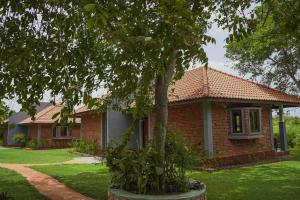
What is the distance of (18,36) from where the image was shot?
582cm

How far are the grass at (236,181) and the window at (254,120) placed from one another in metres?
1.83

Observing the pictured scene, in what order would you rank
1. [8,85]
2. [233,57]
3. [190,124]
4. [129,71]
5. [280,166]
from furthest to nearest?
1. [233,57]
2. [190,124]
3. [280,166]
4. [8,85]
5. [129,71]

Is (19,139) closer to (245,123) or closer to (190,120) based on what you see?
(190,120)

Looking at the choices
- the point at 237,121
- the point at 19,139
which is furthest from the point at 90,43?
the point at 19,139

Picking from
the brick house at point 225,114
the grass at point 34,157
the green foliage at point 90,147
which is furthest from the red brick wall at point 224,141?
the grass at point 34,157

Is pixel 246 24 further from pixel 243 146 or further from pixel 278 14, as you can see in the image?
pixel 243 146

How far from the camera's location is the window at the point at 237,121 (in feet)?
52.7

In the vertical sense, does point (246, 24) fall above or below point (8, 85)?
above

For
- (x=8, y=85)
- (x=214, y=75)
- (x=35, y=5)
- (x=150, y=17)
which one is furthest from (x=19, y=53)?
(x=214, y=75)

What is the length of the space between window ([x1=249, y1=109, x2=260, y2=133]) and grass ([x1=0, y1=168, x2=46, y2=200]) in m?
10.4

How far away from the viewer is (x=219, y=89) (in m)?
16.0

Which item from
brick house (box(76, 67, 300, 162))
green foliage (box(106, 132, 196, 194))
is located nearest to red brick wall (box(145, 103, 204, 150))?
brick house (box(76, 67, 300, 162))

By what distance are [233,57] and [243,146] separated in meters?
13.6

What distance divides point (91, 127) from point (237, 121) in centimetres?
1227
